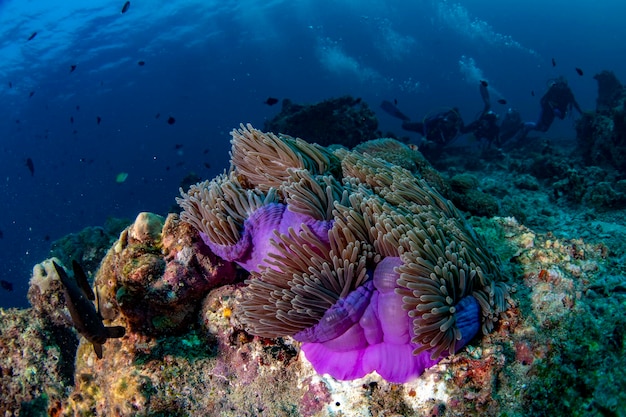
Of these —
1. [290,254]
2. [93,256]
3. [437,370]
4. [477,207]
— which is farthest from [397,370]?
[93,256]

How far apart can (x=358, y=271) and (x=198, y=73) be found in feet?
191

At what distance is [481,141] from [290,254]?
14145mm

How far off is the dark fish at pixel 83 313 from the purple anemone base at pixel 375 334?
64.5 inches

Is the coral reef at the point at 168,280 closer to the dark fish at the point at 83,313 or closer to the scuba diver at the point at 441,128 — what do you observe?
the dark fish at the point at 83,313

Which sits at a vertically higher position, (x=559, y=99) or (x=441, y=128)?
(x=559, y=99)

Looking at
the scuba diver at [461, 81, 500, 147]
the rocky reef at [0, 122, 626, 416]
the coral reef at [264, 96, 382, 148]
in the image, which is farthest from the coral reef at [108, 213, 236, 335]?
the scuba diver at [461, 81, 500, 147]

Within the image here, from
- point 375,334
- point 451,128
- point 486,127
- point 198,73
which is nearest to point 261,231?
point 375,334

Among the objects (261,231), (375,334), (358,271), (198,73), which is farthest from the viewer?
(198,73)

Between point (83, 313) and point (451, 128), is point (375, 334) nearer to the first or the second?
point (83, 313)

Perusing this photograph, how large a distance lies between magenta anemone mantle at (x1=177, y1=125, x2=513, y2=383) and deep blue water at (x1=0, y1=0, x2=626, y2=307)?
2298 centimetres

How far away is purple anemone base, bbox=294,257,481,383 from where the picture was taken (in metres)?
2.33

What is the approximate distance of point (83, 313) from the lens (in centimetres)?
293

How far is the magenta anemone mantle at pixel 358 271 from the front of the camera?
2.32 meters

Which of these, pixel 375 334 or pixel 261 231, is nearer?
pixel 375 334
